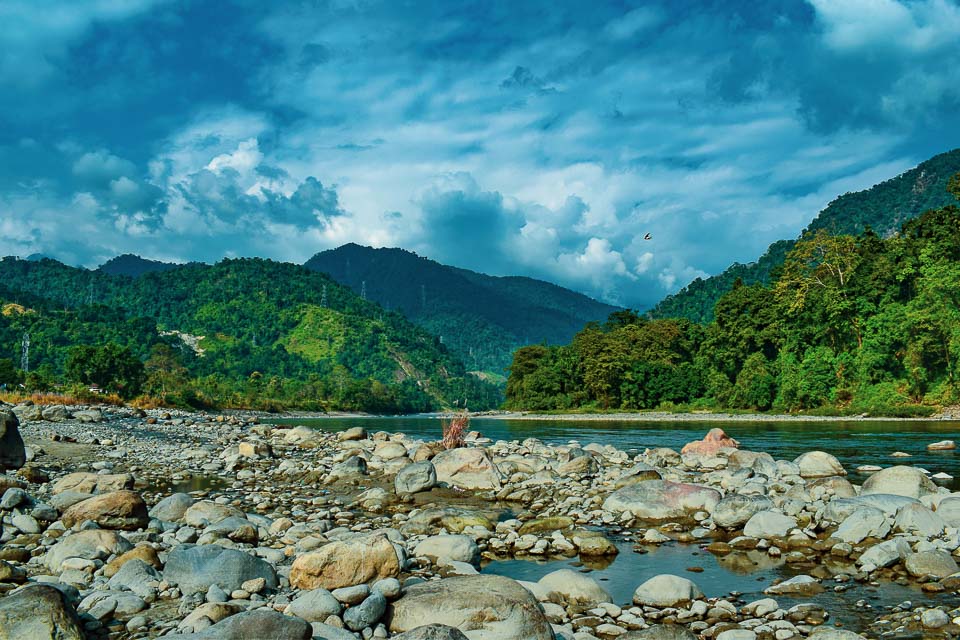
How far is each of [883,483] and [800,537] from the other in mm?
5123

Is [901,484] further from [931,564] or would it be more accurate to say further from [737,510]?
[931,564]

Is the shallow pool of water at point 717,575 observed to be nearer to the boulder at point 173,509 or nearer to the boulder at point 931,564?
the boulder at point 931,564

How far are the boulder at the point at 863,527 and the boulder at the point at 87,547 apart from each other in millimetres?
12332

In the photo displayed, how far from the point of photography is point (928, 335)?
54.6m

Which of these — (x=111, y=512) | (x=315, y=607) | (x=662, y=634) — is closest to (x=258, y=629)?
(x=315, y=607)

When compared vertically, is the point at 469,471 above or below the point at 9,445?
below

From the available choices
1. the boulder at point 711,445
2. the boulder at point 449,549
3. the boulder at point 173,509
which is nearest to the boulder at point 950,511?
the boulder at point 449,549

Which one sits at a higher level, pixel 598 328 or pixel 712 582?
pixel 598 328

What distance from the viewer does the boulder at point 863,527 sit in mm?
11703

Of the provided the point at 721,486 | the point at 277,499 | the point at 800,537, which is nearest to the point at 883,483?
the point at 721,486

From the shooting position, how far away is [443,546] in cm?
1119

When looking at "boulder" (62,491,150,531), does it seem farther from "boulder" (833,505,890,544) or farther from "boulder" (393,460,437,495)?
"boulder" (833,505,890,544)

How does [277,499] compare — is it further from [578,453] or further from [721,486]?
[721,486]

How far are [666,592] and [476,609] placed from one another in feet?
9.92
